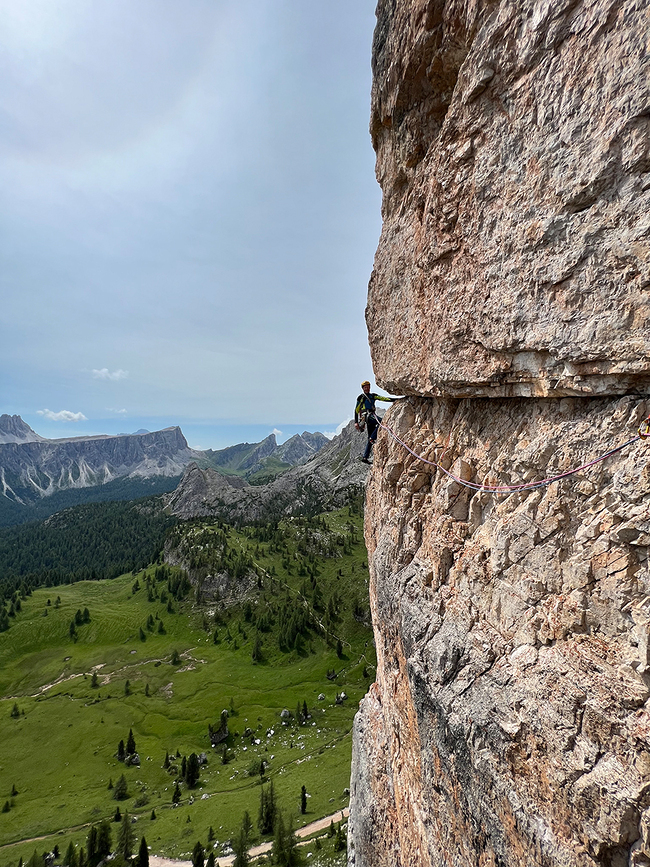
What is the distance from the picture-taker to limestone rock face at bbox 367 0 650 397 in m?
6.34

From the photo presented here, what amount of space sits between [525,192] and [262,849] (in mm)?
74113

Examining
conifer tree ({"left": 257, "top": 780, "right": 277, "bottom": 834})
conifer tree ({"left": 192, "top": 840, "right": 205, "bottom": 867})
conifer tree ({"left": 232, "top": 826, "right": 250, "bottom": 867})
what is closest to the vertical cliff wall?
conifer tree ({"left": 232, "top": 826, "right": 250, "bottom": 867})

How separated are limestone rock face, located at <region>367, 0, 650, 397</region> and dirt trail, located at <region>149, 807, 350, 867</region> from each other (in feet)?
223

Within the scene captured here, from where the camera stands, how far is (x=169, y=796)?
69.0 metres

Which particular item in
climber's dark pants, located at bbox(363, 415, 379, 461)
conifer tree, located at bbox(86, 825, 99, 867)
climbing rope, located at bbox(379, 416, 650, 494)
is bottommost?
conifer tree, located at bbox(86, 825, 99, 867)

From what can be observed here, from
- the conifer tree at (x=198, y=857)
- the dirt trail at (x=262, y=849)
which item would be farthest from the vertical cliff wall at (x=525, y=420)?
the dirt trail at (x=262, y=849)

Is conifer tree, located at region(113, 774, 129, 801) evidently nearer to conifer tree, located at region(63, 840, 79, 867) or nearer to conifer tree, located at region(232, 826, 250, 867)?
conifer tree, located at region(63, 840, 79, 867)

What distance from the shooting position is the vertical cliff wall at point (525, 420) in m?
6.32

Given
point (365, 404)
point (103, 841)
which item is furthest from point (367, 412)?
point (103, 841)

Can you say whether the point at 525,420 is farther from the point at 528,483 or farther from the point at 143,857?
the point at 143,857

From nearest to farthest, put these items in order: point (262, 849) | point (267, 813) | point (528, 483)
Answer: point (528, 483) → point (262, 849) → point (267, 813)

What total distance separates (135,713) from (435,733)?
11192 cm

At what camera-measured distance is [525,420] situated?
8961mm

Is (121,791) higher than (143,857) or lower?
lower
